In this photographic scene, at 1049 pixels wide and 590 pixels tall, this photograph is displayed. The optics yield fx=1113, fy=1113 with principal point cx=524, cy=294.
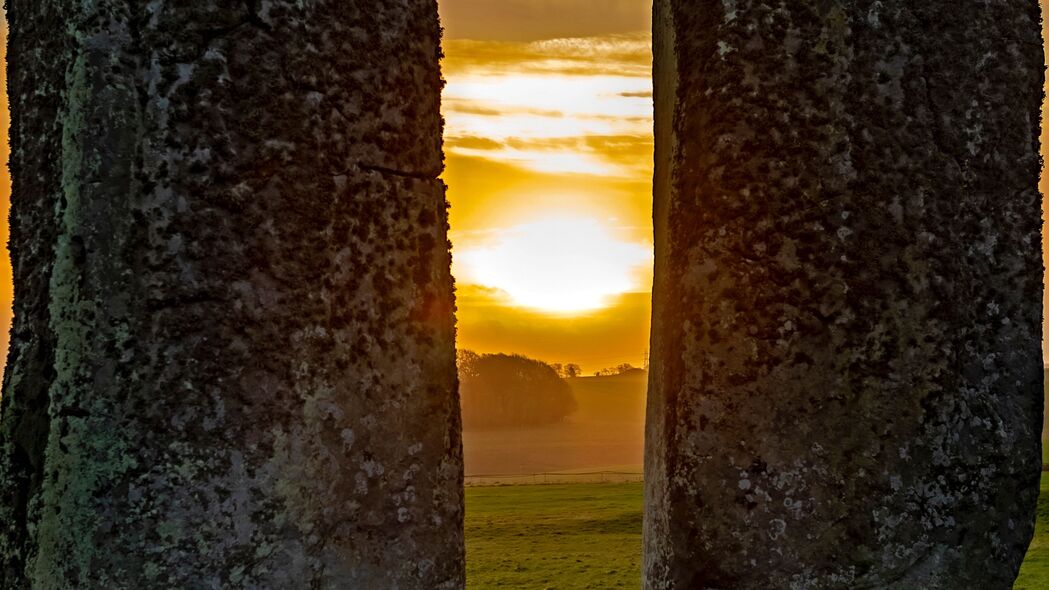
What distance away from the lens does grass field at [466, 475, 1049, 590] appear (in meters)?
19.2

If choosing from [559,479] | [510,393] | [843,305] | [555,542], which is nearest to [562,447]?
[510,393]

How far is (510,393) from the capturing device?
278 feet

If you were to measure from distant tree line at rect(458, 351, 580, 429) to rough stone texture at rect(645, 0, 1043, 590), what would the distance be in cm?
7315

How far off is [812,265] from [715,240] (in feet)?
1.60

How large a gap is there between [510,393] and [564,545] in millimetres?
60644

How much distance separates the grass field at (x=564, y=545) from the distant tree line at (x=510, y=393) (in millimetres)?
42706

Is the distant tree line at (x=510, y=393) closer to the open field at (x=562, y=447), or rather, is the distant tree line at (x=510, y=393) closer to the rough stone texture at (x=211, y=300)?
the open field at (x=562, y=447)

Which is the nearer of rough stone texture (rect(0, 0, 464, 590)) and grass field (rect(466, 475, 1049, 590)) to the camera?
rough stone texture (rect(0, 0, 464, 590))

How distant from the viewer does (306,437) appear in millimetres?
4641

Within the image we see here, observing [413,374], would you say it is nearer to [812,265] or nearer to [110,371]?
[110,371]

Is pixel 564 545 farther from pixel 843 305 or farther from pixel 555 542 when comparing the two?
pixel 843 305

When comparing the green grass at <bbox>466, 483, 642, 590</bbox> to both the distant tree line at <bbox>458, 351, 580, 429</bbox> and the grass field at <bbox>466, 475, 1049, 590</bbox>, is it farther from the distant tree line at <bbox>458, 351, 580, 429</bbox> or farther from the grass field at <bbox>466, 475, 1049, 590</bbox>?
the distant tree line at <bbox>458, 351, 580, 429</bbox>

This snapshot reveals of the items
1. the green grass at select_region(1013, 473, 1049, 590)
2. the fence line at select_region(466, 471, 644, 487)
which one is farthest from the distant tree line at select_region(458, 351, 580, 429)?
the green grass at select_region(1013, 473, 1049, 590)

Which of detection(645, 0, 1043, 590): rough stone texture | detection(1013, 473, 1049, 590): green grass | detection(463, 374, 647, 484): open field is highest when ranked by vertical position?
detection(645, 0, 1043, 590): rough stone texture
